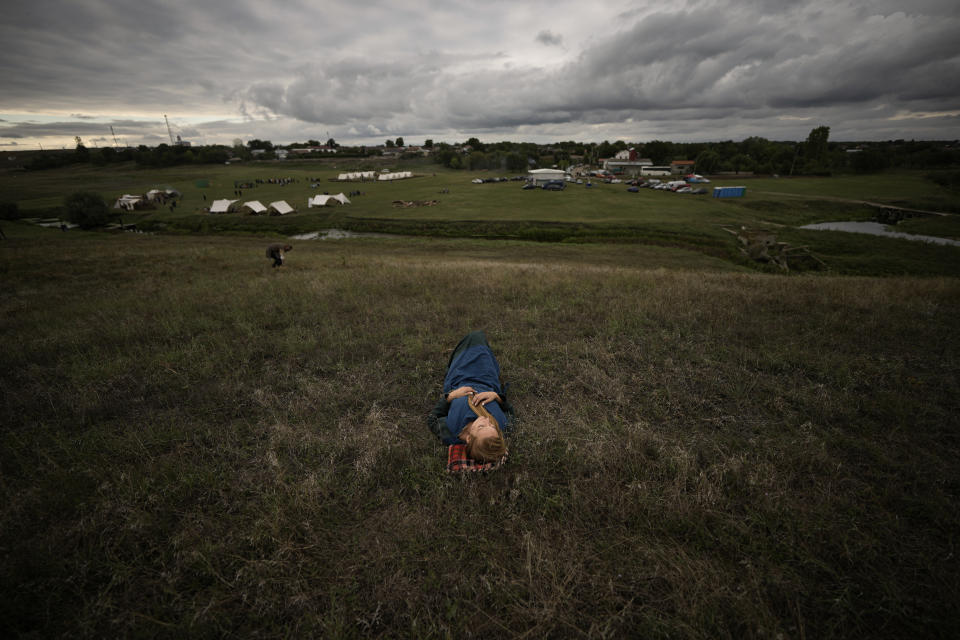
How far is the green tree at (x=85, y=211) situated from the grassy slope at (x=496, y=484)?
46.2 meters

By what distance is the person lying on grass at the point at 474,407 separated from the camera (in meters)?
4.00

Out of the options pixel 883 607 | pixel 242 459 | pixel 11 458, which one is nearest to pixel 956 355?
pixel 883 607

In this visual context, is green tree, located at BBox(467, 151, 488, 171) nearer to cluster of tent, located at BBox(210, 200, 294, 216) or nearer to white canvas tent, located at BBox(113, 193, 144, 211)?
cluster of tent, located at BBox(210, 200, 294, 216)

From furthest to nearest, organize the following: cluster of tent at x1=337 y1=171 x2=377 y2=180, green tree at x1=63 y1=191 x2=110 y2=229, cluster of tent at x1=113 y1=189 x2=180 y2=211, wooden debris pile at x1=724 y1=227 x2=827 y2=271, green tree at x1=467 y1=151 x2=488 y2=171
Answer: green tree at x1=467 y1=151 x2=488 y2=171, cluster of tent at x1=337 y1=171 x2=377 y2=180, cluster of tent at x1=113 y1=189 x2=180 y2=211, green tree at x1=63 y1=191 x2=110 y2=229, wooden debris pile at x1=724 y1=227 x2=827 y2=271

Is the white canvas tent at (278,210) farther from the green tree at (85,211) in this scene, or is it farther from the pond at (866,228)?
the pond at (866,228)

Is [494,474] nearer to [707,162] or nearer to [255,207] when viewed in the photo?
[255,207]

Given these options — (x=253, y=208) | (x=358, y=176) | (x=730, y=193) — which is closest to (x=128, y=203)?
(x=253, y=208)

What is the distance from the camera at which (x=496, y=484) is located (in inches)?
156

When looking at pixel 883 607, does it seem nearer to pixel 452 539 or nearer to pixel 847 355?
pixel 452 539

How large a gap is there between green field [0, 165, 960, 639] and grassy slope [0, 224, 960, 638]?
3cm

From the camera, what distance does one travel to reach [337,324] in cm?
823

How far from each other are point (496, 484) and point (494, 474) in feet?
0.45

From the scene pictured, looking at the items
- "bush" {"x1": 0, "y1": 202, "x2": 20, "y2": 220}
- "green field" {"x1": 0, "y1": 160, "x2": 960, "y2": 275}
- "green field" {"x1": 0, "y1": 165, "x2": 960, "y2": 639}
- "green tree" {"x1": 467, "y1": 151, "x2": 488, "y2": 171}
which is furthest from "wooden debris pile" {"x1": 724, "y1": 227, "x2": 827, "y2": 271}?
"green tree" {"x1": 467, "y1": 151, "x2": 488, "y2": 171}

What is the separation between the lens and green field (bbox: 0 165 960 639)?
111 inches
